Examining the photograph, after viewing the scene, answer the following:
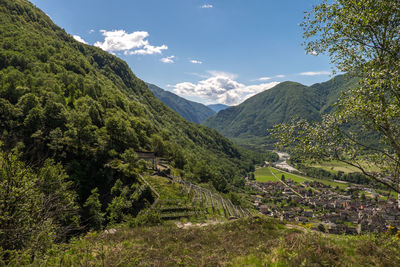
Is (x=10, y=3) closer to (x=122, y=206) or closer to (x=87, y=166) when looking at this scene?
(x=87, y=166)

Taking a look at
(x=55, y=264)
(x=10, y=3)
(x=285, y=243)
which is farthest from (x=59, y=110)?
(x=10, y=3)

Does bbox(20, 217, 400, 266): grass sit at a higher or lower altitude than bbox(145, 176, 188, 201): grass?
higher

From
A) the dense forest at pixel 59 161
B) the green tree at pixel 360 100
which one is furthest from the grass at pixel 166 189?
→ the green tree at pixel 360 100

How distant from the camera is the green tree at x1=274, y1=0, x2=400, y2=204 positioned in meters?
9.06

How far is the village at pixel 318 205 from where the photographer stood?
72.4m

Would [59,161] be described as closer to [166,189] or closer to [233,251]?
[166,189]

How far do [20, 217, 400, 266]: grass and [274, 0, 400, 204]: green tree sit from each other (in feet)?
11.8

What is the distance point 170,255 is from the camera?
1063cm

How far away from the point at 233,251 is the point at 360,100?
435 inches

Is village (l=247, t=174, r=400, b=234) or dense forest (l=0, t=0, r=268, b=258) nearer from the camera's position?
dense forest (l=0, t=0, r=268, b=258)

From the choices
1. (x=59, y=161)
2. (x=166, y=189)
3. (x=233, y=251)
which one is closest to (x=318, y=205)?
(x=166, y=189)

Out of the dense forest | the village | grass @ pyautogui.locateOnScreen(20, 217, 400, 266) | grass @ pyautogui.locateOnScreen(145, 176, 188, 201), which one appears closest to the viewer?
grass @ pyautogui.locateOnScreen(20, 217, 400, 266)

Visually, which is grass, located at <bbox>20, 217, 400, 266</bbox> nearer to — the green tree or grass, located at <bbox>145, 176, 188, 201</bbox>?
the green tree

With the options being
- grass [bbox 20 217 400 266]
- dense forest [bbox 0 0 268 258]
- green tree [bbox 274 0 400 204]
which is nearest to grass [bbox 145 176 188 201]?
dense forest [bbox 0 0 268 258]
